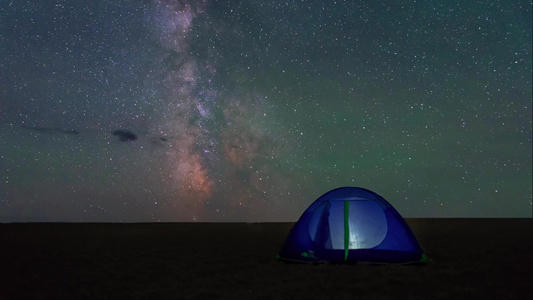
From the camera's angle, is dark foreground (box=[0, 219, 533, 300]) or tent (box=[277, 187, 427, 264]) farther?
tent (box=[277, 187, 427, 264])

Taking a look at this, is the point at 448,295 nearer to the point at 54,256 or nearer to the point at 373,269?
the point at 373,269

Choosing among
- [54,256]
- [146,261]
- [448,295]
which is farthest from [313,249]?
[54,256]

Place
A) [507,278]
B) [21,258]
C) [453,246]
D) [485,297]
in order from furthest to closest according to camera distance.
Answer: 1. [453,246]
2. [21,258]
3. [507,278]
4. [485,297]

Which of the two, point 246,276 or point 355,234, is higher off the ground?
point 355,234

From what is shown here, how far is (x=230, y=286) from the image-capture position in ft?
31.0

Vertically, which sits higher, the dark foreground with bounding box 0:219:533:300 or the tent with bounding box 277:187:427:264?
the tent with bounding box 277:187:427:264

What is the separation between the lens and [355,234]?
11648mm

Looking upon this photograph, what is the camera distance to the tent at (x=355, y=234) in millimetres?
11602

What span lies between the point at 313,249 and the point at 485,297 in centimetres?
455

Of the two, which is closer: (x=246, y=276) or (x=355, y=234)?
(x=246, y=276)

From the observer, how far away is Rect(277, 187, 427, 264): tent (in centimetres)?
1160

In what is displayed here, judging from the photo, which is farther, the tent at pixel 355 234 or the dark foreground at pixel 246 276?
the tent at pixel 355 234

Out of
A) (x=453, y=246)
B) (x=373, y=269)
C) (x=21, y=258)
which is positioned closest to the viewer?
(x=373, y=269)

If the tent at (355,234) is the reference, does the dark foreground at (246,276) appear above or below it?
below
